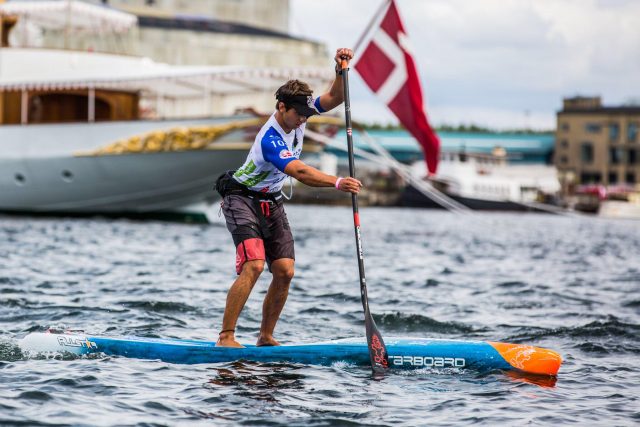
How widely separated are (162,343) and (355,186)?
87.6 inches

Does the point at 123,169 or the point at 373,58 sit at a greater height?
the point at 373,58

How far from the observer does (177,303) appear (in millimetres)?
11656

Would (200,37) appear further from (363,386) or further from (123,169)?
(363,386)

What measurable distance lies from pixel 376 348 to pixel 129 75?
78.8ft

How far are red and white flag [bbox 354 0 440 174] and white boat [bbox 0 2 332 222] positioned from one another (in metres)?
5.72

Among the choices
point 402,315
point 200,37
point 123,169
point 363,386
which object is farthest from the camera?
point 200,37

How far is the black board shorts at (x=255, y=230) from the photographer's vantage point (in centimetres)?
800

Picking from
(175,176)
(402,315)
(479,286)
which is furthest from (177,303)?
(175,176)

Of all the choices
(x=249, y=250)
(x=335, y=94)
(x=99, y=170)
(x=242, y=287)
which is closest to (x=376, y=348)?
(x=242, y=287)

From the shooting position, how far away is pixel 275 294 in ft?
27.1

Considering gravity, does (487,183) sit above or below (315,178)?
above

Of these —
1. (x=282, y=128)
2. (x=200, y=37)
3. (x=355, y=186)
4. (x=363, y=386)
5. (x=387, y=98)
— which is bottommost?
(x=363, y=386)

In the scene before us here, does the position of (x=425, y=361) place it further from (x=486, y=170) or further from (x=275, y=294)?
(x=486, y=170)

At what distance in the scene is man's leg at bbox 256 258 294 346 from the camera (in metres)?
8.19
